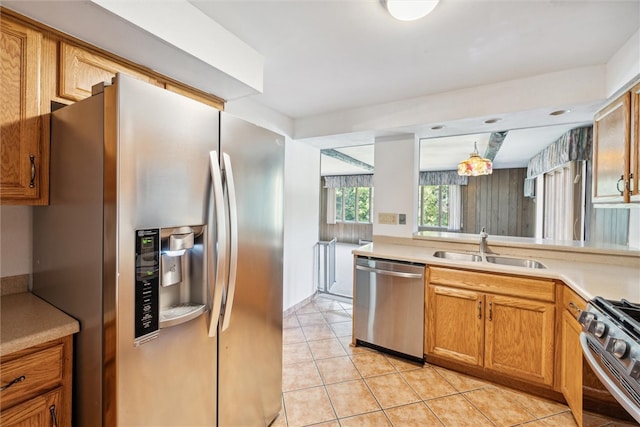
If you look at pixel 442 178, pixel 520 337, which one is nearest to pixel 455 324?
pixel 520 337

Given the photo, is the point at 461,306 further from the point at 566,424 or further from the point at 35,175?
the point at 35,175

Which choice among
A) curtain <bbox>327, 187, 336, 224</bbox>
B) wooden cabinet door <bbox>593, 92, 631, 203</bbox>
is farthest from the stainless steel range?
curtain <bbox>327, 187, 336, 224</bbox>

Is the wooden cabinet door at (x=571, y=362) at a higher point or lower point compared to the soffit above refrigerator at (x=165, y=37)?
lower

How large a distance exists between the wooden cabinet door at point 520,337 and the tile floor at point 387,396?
205 millimetres

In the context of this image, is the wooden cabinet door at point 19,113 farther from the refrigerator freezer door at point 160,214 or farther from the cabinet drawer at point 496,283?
the cabinet drawer at point 496,283

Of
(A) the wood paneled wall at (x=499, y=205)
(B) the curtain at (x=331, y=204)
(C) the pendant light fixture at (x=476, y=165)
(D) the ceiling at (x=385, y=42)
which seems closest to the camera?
(D) the ceiling at (x=385, y=42)

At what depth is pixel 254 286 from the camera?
4.87 feet

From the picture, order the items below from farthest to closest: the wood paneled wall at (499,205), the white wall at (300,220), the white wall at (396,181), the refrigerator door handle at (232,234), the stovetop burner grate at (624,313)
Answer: the wood paneled wall at (499,205) → the white wall at (300,220) → the white wall at (396,181) → the refrigerator door handle at (232,234) → the stovetop burner grate at (624,313)

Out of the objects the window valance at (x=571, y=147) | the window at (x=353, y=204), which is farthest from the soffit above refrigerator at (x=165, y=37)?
the window at (x=353, y=204)

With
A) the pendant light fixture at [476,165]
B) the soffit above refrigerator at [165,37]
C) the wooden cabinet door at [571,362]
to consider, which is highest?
the soffit above refrigerator at [165,37]

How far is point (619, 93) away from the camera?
1840mm

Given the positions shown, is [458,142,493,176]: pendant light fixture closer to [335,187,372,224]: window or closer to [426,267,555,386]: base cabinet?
[426,267,555,386]: base cabinet

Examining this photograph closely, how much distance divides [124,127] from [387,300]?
2.25 metres

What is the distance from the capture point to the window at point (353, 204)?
930cm
